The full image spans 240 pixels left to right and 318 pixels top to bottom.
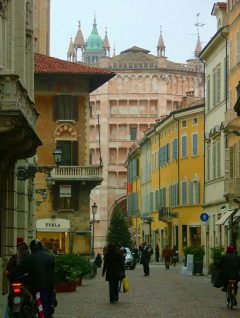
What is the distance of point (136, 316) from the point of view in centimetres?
2320

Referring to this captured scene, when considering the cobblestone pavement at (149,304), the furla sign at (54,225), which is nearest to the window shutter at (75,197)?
the furla sign at (54,225)

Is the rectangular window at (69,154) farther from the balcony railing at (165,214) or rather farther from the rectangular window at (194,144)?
the balcony railing at (165,214)

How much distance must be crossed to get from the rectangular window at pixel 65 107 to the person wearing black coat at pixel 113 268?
111 feet

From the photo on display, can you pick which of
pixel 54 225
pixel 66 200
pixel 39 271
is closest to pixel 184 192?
pixel 66 200

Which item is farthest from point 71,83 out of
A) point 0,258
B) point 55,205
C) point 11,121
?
point 11,121

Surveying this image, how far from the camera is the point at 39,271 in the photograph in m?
17.8

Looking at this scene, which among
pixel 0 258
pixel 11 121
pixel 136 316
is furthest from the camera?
pixel 0 258

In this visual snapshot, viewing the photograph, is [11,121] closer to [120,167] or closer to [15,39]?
[15,39]

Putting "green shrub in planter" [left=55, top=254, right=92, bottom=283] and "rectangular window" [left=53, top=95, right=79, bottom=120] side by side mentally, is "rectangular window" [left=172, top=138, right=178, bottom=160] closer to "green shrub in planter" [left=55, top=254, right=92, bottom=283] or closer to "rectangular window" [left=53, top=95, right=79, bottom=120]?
"rectangular window" [left=53, top=95, right=79, bottom=120]

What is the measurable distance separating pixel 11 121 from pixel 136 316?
534cm

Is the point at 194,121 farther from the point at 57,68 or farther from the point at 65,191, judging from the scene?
the point at 65,191

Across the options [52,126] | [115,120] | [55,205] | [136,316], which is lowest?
[136,316]

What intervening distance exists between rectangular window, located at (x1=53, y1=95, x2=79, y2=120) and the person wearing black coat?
111 feet

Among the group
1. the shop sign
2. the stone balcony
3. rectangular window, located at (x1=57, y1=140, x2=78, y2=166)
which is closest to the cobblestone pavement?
the shop sign
